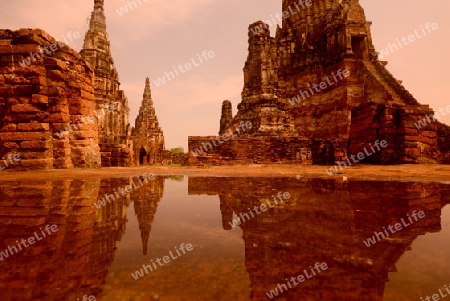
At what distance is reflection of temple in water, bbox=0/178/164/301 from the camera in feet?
2.48

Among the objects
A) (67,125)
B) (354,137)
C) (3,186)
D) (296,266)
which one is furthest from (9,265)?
(354,137)

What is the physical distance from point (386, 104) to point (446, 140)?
244cm

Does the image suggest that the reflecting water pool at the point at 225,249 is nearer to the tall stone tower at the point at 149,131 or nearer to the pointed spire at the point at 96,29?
the tall stone tower at the point at 149,131

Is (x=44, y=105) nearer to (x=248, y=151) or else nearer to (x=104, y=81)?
(x=248, y=151)

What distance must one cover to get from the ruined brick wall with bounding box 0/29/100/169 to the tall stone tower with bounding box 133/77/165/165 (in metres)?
24.6

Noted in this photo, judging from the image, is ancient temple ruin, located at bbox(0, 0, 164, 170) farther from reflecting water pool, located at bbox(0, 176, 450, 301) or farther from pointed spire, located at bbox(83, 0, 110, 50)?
pointed spire, located at bbox(83, 0, 110, 50)

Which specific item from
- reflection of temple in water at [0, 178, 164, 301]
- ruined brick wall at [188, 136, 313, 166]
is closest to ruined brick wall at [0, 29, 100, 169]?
reflection of temple in water at [0, 178, 164, 301]

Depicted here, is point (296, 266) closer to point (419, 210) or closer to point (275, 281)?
point (275, 281)

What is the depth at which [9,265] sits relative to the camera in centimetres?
87

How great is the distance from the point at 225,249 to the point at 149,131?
33489mm

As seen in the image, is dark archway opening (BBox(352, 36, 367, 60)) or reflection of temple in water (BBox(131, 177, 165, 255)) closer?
reflection of temple in water (BBox(131, 177, 165, 255))

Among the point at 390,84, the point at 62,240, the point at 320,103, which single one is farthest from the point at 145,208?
the point at 320,103

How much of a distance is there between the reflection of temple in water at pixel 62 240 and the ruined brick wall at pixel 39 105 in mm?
2267

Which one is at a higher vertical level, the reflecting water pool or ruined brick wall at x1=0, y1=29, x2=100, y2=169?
ruined brick wall at x1=0, y1=29, x2=100, y2=169
